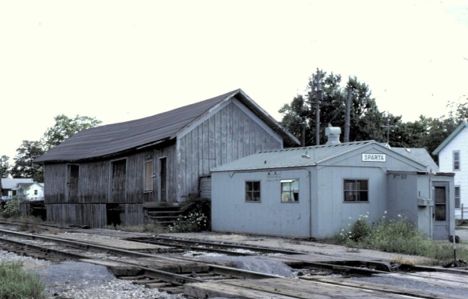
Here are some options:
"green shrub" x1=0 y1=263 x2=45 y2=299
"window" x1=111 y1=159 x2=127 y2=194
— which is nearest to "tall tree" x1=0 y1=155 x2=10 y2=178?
"window" x1=111 y1=159 x2=127 y2=194

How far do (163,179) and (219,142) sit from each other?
3.11 m

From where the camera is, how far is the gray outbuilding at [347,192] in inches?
803

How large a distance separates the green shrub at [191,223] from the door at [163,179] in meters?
2.30

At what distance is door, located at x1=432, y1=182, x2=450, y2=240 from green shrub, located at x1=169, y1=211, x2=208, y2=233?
9.82 m

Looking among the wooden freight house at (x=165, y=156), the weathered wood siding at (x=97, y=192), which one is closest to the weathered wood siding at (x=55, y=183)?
the weathered wood siding at (x=97, y=192)

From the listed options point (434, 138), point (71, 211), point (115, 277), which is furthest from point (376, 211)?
point (434, 138)

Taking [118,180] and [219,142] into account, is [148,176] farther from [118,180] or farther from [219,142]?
[219,142]

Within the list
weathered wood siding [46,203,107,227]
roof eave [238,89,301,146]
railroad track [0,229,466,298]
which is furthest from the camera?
weathered wood siding [46,203,107,227]

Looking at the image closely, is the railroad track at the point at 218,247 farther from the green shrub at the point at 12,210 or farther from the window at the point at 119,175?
the green shrub at the point at 12,210

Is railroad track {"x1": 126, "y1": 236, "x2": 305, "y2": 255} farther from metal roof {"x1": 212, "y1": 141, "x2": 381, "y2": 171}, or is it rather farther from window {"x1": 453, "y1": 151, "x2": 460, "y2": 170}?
window {"x1": 453, "y1": 151, "x2": 460, "y2": 170}

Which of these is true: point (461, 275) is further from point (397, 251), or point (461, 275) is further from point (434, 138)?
point (434, 138)

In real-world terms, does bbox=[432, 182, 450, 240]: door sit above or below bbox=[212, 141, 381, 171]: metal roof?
below

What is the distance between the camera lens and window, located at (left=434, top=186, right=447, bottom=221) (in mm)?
→ 21078

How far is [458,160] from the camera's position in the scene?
138 feet
